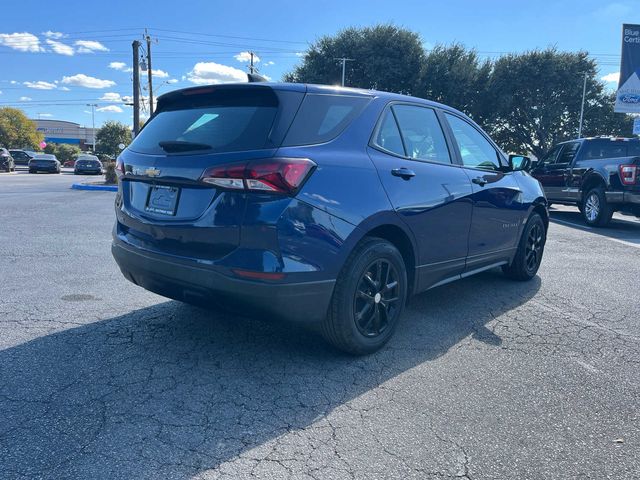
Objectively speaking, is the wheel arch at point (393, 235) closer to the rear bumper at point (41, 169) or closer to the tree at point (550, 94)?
the rear bumper at point (41, 169)

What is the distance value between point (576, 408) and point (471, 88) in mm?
38194

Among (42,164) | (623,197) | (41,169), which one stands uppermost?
(623,197)

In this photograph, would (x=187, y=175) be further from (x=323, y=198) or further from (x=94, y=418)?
(x=94, y=418)

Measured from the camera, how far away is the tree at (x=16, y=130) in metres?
65.9

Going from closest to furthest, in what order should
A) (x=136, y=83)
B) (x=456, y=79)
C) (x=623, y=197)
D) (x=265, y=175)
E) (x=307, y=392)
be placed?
(x=265, y=175) → (x=307, y=392) → (x=623, y=197) → (x=136, y=83) → (x=456, y=79)

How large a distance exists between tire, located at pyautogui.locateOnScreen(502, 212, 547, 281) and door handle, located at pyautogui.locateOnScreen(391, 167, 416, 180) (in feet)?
7.82

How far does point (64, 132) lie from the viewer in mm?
117562

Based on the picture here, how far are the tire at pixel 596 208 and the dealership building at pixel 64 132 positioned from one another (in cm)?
11381

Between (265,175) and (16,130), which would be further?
(16,130)

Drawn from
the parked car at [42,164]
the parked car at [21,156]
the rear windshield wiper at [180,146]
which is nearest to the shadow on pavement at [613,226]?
the rear windshield wiper at [180,146]

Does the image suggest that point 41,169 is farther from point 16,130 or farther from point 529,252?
point 16,130

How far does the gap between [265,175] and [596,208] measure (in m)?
10.1

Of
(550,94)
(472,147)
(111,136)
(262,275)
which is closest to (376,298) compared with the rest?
(262,275)

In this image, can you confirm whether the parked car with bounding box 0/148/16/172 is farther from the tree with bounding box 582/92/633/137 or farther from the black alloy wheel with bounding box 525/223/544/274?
the tree with bounding box 582/92/633/137
